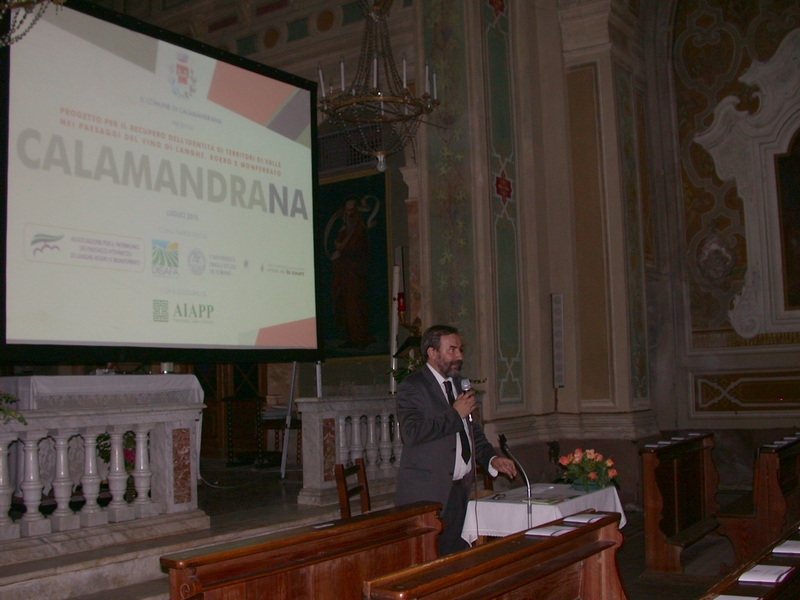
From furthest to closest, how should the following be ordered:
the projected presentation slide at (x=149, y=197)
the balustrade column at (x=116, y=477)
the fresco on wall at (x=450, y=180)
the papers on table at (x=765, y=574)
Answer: the fresco on wall at (x=450, y=180)
the projected presentation slide at (x=149, y=197)
the balustrade column at (x=116, y=477)
the papers on table at (x=765, y=574)

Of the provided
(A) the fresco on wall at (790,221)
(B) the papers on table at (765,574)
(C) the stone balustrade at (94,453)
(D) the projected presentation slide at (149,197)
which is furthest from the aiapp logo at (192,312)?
(A) the fresco on wall at (790,221)

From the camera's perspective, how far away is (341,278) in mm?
10242

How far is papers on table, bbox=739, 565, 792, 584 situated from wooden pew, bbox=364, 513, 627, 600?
0.60 metres

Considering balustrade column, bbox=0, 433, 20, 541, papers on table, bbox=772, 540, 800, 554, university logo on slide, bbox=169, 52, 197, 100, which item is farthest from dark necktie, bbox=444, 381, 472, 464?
university logo on slide, bbox=169, 52, 197, 100

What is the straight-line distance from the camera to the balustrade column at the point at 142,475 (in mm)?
4562

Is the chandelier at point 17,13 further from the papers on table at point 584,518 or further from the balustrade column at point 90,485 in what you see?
the papers on table at point 584,518

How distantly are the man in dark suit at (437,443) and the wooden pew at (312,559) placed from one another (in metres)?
0.35

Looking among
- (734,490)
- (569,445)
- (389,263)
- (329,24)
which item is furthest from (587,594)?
(329,24)

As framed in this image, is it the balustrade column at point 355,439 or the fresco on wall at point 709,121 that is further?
the fresco on wall at point 709,121

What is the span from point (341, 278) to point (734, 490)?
4977 millimetres

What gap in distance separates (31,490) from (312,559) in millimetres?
1737

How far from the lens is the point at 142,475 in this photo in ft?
15.0

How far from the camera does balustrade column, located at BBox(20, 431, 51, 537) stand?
4.01 metres

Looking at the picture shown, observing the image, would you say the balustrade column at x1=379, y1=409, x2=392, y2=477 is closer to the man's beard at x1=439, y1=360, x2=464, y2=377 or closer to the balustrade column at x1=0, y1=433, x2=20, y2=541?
the man's beard at x1=439, y1=360, x2=464, y2=377
